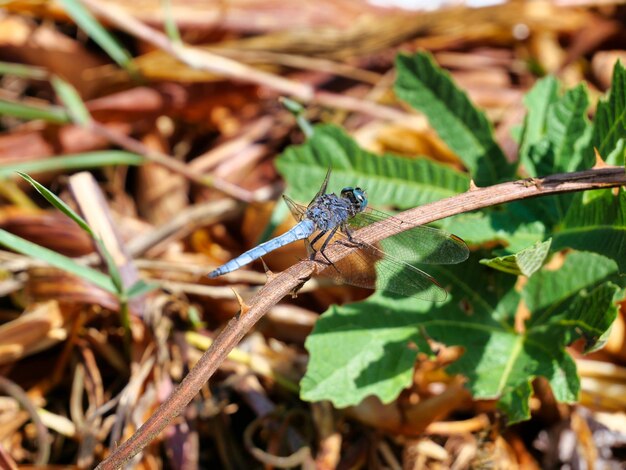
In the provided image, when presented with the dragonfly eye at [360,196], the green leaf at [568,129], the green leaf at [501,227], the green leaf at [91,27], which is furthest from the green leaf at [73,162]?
the green leaf at [568,129]

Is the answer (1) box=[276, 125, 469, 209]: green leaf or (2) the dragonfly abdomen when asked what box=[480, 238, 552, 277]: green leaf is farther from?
(2) the dragonfly abdomen

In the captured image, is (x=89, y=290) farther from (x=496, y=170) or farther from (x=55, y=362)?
Answer: (x=496, y=170)

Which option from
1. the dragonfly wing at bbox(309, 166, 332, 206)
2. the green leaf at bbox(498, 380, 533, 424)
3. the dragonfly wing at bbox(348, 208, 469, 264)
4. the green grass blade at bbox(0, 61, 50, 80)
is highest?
the green grass blade at bbox(0, 61, 50, 80)

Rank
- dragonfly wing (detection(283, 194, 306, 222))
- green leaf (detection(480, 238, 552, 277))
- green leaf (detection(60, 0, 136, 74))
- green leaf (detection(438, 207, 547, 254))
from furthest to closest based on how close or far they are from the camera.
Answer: green leaf (detection(60, 0, 136, 74)) → dragonfly wing (detection(283, 194, 306, 222)) → green leaf (detection(438, 207, 547, 254)) → green leaf (detection(480, 238, 552, 277))

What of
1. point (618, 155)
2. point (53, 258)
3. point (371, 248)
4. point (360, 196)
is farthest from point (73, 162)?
point (618, 155)

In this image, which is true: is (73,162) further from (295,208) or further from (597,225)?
(597,225)

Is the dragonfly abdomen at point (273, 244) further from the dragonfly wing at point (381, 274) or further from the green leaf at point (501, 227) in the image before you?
the green leaf at point (501, 227)

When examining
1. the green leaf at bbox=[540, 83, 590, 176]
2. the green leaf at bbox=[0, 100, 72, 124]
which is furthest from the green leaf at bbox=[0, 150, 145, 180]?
the green leaf at bbox=[540, 83, 590, 176]
